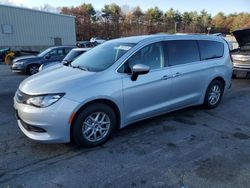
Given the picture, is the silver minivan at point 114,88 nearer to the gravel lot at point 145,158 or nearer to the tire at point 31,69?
the gravel lot at point 145,158

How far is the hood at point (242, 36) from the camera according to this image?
8.38 metres

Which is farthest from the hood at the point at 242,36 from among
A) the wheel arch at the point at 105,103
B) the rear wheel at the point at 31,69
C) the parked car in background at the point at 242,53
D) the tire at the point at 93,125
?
the rear wheel at the point at 31,69

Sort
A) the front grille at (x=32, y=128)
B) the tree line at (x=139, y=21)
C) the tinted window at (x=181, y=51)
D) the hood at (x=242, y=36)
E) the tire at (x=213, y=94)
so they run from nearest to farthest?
the front grille at (x=32, y=128)
the tinted window at (x=181, y=51)
the tire at (x=213, y=94)
the hood at (x=242, y=36)
the tree line at (x=139, y=21)

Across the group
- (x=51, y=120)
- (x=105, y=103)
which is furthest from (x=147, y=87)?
(x=51, y=120)

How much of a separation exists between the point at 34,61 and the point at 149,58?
29.7 feet

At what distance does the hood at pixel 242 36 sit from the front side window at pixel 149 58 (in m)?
5.42

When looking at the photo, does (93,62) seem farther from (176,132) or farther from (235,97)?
(235,97)

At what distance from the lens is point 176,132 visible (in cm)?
427

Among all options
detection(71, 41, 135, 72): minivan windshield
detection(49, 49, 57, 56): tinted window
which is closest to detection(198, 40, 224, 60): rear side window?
detection(71, 41, 135, 72): minivan windshield

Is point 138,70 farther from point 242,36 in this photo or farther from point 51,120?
point 242,36

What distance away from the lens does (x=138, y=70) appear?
3.72 meters

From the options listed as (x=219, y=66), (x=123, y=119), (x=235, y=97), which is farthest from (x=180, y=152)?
(x=235, y=97)

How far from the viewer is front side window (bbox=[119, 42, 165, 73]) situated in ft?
12.9

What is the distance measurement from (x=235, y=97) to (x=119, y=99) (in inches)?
171
